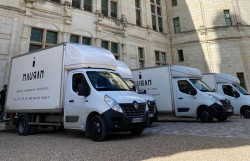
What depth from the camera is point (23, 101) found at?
7648mm

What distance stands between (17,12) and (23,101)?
7.38 meters

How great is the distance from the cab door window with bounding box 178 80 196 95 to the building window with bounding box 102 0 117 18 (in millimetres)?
10120

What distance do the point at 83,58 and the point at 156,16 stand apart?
17.4m

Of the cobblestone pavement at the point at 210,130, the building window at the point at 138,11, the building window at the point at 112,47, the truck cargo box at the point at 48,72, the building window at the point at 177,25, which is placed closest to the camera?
the cobblestone pavement at the point at 210,130

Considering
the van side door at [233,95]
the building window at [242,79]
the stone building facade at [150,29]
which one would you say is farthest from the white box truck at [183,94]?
the building window at [242,79]

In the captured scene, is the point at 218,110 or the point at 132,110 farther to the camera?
the point at 218,110

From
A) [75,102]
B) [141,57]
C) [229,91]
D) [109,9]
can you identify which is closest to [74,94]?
[75,102]

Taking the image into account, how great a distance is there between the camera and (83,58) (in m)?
6.42

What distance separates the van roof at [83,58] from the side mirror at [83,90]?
875 mm

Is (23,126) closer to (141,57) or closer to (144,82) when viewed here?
(144,82)

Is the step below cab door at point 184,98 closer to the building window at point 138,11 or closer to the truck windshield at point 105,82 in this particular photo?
the truck windshield at point 105,82

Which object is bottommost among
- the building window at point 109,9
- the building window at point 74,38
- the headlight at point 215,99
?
the headlight at point 215,99

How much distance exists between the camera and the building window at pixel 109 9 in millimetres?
17312

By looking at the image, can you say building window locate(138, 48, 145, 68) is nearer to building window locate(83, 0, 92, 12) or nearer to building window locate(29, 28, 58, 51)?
building window locate(83, 0, 92, 12)
